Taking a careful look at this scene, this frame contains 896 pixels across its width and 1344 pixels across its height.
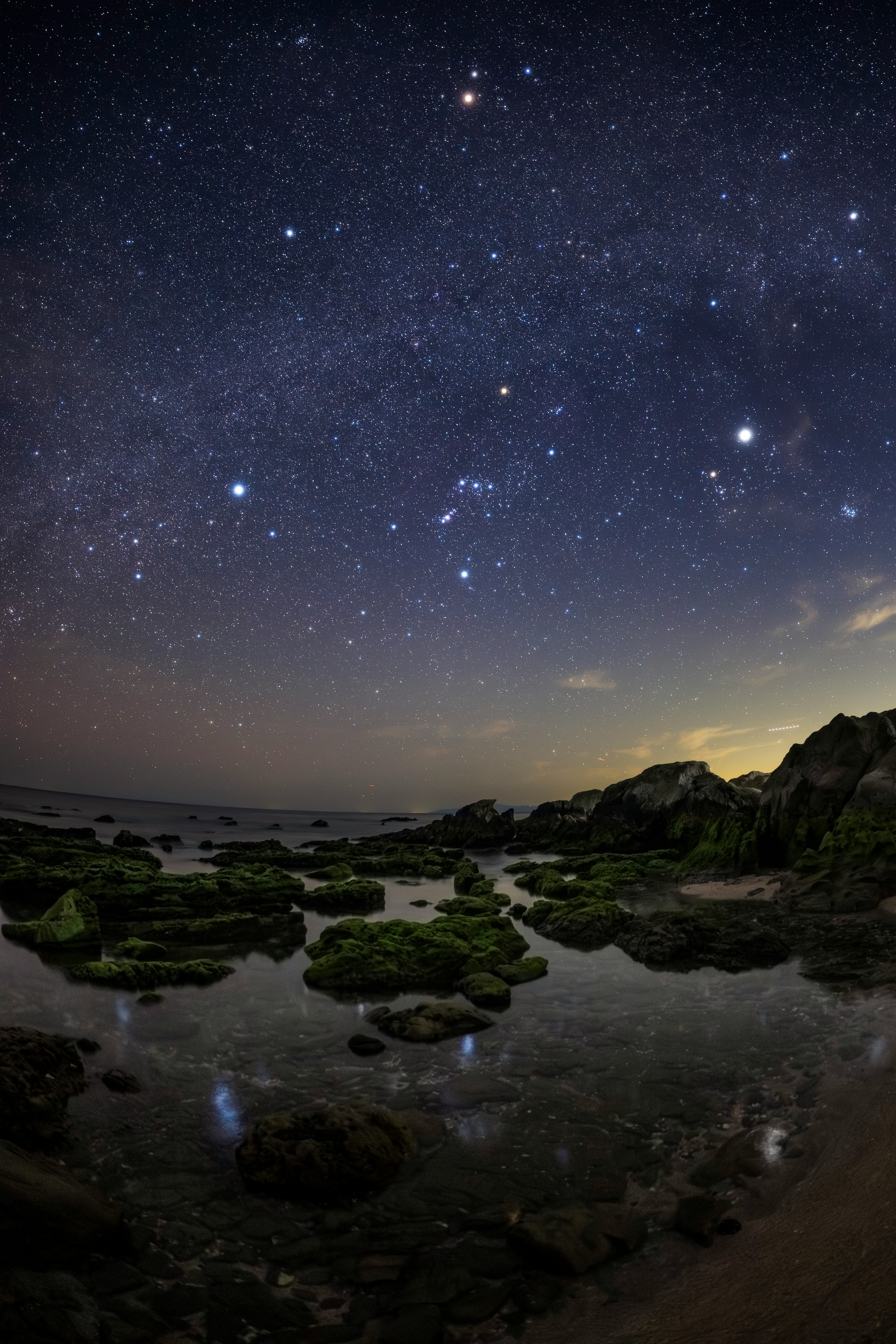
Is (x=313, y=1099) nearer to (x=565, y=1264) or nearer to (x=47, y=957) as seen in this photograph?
(x=565, y=1264)

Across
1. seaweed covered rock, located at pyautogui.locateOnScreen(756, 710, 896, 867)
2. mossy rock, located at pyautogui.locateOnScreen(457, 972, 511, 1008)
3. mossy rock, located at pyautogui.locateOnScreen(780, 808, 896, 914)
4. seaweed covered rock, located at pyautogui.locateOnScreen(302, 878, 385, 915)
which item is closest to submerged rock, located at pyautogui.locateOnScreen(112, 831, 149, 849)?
seaweed covered rock, located at pyautogui.locateOnScreen(302, 878, 385, 915)

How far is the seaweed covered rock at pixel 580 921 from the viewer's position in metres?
14.9

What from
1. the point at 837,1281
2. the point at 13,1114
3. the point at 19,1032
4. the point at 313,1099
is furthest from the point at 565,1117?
the point at 19,1032

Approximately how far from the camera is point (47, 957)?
1244 centimetres

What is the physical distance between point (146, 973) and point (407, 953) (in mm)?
4923

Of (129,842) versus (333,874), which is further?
(129,842)

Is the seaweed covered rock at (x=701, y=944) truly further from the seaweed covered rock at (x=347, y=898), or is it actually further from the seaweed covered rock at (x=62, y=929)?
the seaweed covered rock at (x=62, y=929)

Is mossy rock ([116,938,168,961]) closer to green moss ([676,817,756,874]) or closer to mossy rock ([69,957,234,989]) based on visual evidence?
mossy rock ([69,957,234,989])

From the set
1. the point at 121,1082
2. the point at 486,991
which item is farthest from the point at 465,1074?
the point at 121,1082

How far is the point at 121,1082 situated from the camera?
6.86 m

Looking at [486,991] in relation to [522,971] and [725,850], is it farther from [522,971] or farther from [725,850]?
[725,850]

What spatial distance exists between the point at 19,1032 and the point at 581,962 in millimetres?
10142

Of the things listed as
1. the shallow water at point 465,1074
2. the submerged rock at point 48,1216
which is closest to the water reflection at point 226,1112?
the shallow water at point 465,1074

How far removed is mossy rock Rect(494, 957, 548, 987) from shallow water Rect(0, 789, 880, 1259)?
21 centimetres
